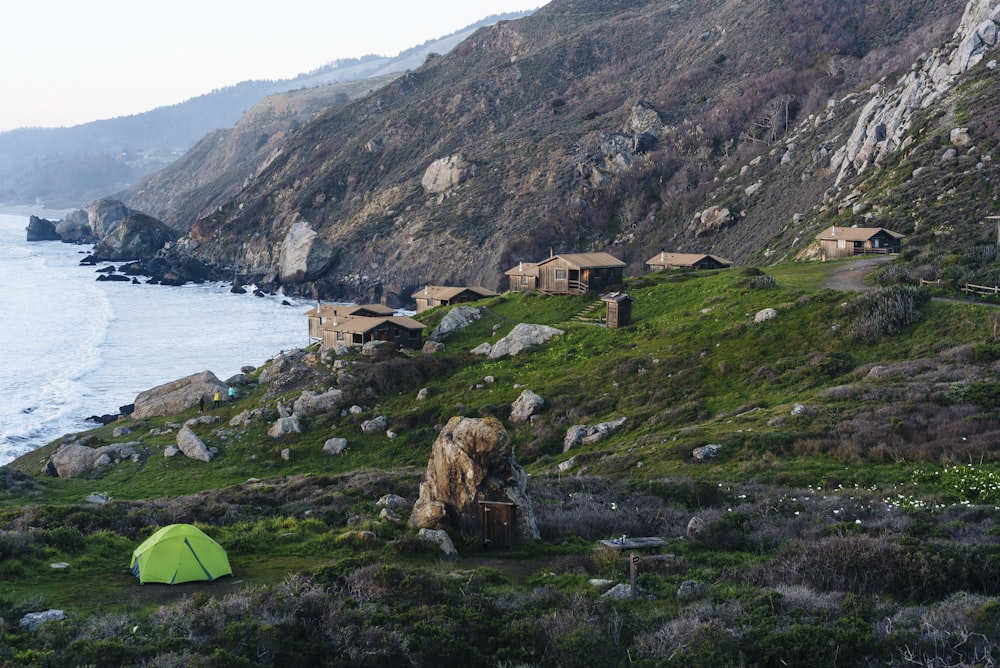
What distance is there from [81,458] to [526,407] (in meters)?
24.4

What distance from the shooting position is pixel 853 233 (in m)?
64.6

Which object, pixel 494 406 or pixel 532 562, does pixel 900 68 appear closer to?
pixel 494 406

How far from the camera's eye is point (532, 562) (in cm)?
1953

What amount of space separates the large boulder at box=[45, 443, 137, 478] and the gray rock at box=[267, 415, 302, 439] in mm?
7637

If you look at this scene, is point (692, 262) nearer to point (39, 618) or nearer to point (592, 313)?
point (592, 313)

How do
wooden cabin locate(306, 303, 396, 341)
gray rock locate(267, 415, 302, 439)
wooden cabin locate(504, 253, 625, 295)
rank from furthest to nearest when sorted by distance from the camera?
wooden cabin locate(306, 303, 396, 341) → wooden cabin locate(504, 253, 625, 295) → gray rock locate(267, 415, 302, 439)

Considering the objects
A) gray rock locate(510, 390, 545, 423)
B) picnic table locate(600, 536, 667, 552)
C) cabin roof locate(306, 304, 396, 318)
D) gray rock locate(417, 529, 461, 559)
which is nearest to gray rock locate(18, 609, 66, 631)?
gray rock locate(417, 529, 461, 559)

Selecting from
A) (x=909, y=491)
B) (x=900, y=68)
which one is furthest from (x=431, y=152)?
(x=909, y=491)

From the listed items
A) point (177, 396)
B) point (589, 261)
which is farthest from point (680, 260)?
point (177, 396)

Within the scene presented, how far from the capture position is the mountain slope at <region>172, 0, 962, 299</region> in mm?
113562

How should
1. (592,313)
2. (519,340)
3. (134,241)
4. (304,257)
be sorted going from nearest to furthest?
(519,340) → (592,313) → (304,257) → (134,241)

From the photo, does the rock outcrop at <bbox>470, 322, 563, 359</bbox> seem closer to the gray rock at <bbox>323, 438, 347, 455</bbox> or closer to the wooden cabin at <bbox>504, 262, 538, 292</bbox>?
the gray rock at <bbox>323, 438, 347, 455</bbox>

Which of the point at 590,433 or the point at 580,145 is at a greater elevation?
A: the point at 580,145

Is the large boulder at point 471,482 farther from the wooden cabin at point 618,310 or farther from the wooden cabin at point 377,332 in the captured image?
the wooden cabin at point 377,332
